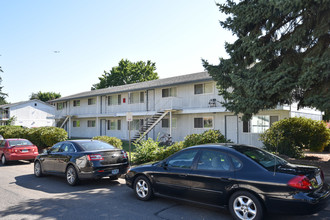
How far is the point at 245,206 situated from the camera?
4.70m

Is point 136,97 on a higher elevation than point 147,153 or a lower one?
higher

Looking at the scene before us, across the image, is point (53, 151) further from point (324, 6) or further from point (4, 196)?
point (324, 6)

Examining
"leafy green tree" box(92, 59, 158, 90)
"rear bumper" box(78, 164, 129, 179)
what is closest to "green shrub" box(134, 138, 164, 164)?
"rear bumper" box(78, 164, 129, 179)

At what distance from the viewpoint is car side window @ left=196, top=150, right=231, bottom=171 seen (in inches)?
203

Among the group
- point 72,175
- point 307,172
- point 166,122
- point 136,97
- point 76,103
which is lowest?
point 72,175

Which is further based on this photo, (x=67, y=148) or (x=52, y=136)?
(x=52, y=136)

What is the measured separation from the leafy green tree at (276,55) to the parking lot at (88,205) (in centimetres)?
444

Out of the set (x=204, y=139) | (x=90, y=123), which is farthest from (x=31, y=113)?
(x=204, y=139)

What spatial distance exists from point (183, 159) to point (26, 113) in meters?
56.4

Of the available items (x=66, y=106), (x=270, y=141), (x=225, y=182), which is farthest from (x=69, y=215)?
(x=66, y=106)

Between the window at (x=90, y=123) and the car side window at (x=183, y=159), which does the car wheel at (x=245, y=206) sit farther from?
the window at (x=90, y=123)

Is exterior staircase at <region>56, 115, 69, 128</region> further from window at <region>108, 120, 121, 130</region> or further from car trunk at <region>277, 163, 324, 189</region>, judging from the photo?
car trunk at <region>277, 163, 324, 189</region>

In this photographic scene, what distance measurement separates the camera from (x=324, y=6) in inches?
316

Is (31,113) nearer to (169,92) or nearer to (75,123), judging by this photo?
(75,123)
